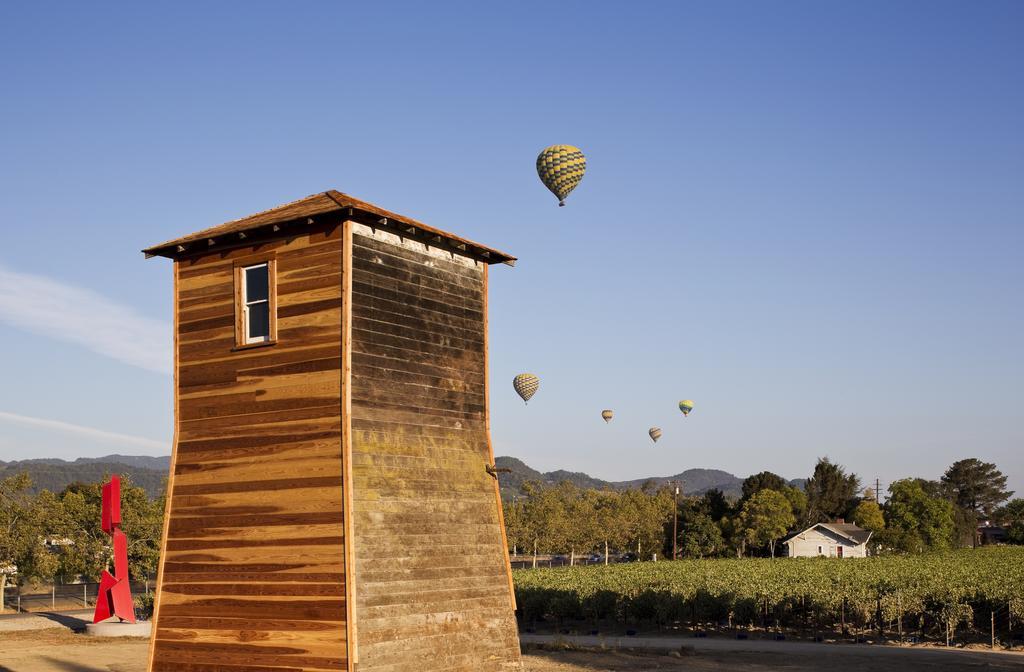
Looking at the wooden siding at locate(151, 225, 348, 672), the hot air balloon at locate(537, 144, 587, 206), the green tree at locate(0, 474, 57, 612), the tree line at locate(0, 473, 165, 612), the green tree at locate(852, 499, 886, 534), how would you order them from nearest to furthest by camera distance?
the wooden siding at locate(151, 225, 348, 672) < the hot air balloon at locate(537, 144, 587, 206) < the green tree at locate(0, 474, 57, 612) < the tree line at locate(0, 473, 165, 612) < the green tree at locate(852, 499, 886, 534)

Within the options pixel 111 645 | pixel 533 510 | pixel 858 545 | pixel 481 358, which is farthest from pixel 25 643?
pixel 858 545

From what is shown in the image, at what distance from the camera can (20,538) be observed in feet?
176

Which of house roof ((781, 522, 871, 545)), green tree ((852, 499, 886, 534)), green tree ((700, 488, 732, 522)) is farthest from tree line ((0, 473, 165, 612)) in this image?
green tree ((852, 499, 886, 534))

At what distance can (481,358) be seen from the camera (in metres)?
20.2

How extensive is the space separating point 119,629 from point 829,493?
10245 centimetres

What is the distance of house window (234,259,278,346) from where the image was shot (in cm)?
1805

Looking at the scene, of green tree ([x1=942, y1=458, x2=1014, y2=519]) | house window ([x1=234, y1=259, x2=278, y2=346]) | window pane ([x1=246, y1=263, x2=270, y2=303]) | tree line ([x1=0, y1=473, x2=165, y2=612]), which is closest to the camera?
house window ([x1=234, y1=259, x2=278, y2=346])

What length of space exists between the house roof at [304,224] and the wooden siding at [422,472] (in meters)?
0.28

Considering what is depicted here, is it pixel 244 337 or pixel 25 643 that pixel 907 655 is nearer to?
pixel 244 337

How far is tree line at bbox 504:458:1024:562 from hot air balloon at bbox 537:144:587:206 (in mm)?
58049

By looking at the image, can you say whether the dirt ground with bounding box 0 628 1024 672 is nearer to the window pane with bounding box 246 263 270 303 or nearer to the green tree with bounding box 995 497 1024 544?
the window pane with bounding box 246 263 270 303

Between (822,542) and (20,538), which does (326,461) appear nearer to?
(20,538)

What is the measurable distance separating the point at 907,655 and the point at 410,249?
20.5 metres

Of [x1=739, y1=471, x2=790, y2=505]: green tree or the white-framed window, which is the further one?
[x1=739, y1=471, x2=790, y2=505]: green tree
